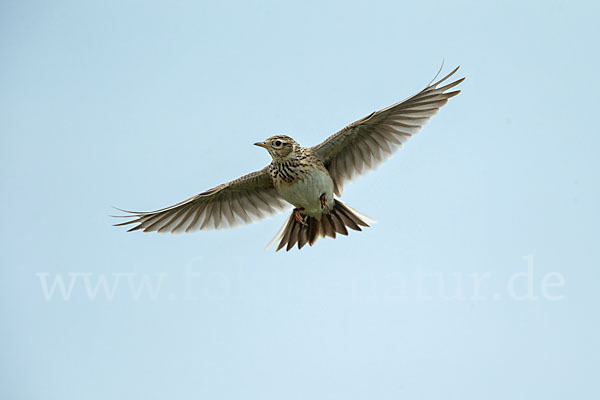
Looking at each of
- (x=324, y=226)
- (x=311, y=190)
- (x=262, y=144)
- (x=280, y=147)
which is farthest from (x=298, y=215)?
(x=262, y=144)

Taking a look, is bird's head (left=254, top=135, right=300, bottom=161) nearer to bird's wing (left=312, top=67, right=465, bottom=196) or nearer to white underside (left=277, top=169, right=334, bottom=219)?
white underside (left=277, top=169, right=334, bottom=219)

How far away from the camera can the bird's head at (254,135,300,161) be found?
11.6 metres

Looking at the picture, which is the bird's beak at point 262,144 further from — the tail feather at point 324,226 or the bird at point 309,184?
the tail feather at point 324,226

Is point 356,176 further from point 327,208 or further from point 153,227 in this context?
point 153,227

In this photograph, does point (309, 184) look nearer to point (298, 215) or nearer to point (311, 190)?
point (311, 190)

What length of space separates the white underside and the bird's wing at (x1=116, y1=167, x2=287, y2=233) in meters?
0.86

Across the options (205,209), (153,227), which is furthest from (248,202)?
(153,227)

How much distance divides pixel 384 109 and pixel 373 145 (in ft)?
2.88

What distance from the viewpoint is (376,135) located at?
12273 mm

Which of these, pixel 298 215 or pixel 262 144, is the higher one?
pixel 262 144

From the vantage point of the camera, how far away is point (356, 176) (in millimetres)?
12492

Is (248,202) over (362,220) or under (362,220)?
over

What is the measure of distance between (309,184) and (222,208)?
226 cm

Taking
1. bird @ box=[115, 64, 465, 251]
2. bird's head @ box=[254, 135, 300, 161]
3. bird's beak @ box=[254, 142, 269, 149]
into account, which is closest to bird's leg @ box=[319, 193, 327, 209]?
bird @ box=[115, 64, 465, 251]
